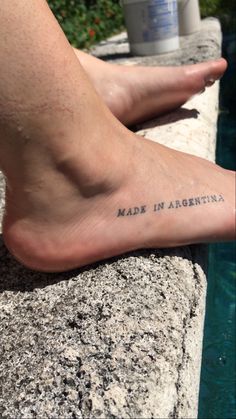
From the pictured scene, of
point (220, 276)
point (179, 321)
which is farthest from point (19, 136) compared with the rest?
point (220, 276)

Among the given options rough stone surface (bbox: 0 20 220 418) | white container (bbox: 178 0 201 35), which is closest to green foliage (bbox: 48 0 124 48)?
white container (bbox: 178 0 201 35)

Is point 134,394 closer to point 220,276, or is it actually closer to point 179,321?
point 179,321

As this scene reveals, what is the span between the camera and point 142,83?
149 cm

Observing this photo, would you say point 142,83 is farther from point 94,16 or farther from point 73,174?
point 94,16

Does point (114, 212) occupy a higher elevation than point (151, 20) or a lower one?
higher

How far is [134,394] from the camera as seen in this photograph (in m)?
0.70

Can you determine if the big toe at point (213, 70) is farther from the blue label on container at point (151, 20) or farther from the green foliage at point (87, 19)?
the green foliage at point (87, 19)

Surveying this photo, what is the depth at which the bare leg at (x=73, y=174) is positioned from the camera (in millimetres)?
770

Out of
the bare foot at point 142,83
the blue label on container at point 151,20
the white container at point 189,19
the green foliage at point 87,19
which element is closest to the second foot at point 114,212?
the bare foot at point 142,83

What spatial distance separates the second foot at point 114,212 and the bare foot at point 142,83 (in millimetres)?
464

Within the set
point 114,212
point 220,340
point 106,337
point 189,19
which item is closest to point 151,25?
point 189,19

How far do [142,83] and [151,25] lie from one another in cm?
98

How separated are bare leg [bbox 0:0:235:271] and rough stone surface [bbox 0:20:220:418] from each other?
43 millimetres

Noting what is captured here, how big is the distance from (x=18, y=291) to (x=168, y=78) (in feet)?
2.69
